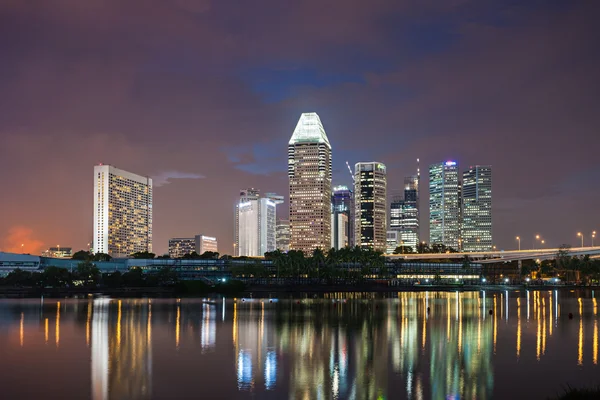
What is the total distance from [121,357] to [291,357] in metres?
12.7

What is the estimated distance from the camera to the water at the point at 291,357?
120 feet

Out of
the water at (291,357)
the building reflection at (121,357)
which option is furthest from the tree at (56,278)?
the building reflection at (121,357)

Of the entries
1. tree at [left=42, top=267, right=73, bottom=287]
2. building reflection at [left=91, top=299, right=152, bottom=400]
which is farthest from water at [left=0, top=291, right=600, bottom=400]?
tree at [left=42, top=267, right=73, bottom=287]

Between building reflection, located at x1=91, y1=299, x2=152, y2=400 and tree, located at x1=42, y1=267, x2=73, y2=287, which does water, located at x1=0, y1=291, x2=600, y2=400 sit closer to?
building reflection, located at x1=91, y1=299, x2=152, y2=400

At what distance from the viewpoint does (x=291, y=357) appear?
47.8 meters

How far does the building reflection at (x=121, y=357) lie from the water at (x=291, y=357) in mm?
96

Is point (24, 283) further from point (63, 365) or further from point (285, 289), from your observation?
point (63, 365)

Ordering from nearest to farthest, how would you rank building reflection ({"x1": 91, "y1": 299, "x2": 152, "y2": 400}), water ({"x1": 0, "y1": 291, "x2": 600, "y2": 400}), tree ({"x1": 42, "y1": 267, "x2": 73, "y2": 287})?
building reflection ({"x1": 91, "y1": 299, "x2": 152, "y2": 400})
water ({"x1": 0, "y1": 291, "x2": 600, "y2": 400})
tree ({"x1": 42, "y1": 267, "x2": 73, "y2": 287})

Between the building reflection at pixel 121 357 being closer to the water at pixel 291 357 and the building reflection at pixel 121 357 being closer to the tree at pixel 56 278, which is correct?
the water at pixel 291 357

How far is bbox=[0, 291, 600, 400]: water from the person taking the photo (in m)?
36.6

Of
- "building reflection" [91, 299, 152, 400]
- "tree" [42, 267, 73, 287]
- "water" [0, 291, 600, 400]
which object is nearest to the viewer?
"building reflection" [91, 299, 152, 400]

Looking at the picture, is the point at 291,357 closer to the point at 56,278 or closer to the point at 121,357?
the point at 121,357

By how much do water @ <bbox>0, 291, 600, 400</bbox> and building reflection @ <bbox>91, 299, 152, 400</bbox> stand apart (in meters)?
0.10

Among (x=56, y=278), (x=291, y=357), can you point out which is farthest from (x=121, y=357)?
(x=56, y=278)
